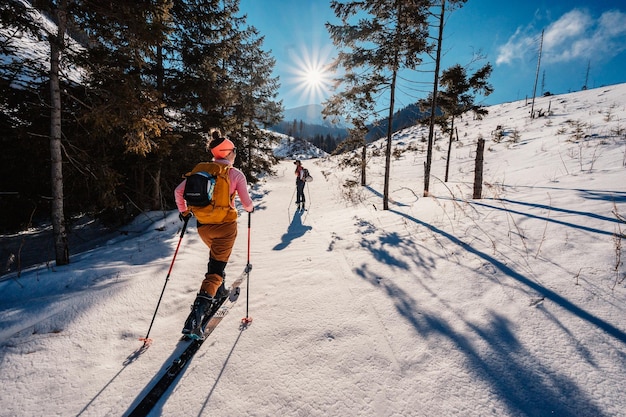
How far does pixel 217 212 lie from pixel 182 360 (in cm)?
167

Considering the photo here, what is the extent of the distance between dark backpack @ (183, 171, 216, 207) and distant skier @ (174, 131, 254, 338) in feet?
0.19

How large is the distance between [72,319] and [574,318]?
573cm

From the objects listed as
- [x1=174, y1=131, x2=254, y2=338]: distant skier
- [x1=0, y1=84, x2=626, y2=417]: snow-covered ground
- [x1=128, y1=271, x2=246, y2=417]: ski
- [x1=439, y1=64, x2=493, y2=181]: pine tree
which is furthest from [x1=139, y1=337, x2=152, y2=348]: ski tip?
[x1=439, y1=64, x2=493, y2=181]: pine tree

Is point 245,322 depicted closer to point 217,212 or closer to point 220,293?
point 220,293

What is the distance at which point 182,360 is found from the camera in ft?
8.53

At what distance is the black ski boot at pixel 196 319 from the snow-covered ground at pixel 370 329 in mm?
214

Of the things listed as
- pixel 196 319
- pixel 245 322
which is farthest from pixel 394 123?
pixel 196 319

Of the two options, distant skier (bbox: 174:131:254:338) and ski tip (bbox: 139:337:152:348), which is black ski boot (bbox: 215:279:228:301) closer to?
distant skier (bbox: 174:131:254:338)

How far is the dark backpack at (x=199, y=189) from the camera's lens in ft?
9.96

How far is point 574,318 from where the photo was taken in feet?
8.68

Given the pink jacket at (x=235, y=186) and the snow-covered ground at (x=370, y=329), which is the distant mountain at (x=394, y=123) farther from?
the pink jacket at (x=235, y=186)

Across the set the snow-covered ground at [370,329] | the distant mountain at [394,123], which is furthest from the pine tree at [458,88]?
the snow-covered ground at [370,329]

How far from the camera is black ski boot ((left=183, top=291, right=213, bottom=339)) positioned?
294 centimetres

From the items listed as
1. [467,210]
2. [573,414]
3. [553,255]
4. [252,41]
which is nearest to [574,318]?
[573,414]
